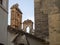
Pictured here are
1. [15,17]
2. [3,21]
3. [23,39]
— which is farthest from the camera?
[15,17]

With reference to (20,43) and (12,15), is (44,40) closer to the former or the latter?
(20,43)

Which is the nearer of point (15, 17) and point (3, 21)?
point (3, 21)

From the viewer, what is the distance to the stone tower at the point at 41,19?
Result: 42.5 feet

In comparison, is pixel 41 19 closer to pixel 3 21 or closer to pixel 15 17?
pixel 15 17

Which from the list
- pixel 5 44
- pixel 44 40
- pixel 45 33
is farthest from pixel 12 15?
pixel 5 44

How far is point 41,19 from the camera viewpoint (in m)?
13.6

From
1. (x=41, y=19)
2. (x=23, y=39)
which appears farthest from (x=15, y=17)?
(x=23, y=39)

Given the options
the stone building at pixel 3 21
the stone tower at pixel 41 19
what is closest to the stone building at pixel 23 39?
the stone building at pixel 3 21

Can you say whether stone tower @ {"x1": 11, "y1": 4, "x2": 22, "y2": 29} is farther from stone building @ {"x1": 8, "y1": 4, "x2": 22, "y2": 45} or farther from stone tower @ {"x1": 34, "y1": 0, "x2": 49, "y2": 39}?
stone tower @ {"x1": 34, "y1": 0, "x2": 49, "y2": 39}

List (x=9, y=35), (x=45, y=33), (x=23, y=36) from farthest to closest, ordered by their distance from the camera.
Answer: (x=45, y=33)
(x=23, y=36)
(x=9, y=35)

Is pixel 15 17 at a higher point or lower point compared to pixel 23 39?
higher

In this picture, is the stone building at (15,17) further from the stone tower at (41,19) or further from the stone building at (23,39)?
the stone building at (23,39)

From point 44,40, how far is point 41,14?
300 cm

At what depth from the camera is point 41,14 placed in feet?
44.9
